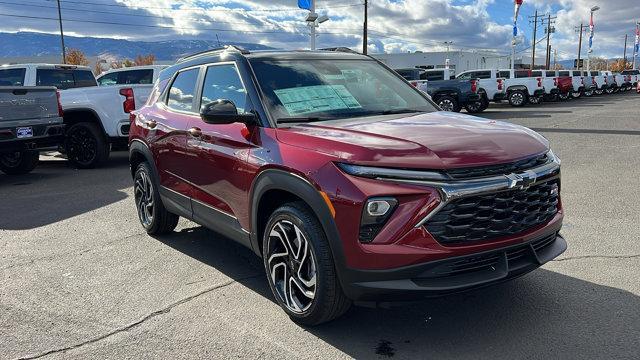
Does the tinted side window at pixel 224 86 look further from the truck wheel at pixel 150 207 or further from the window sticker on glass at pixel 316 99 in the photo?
the truck wheel at pixel 150 207

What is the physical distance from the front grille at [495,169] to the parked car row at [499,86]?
13.9 m

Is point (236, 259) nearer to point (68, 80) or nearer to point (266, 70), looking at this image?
point (266, 70)

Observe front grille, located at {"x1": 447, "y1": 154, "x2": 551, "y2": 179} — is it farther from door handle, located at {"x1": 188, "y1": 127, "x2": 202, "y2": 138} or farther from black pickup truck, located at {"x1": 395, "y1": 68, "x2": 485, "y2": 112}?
black pickup truck, located at {"x1": 395, "y1": 68, "x2": 485, "y2": 112}

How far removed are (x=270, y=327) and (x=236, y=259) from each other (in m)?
1.48

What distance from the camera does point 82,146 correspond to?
10.2 metres

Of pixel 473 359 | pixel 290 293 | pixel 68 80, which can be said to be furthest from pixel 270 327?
pixel 68 80

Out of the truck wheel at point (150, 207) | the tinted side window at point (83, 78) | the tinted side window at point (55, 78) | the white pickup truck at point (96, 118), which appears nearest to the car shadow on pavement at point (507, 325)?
the truck wheel at point (150, 207)

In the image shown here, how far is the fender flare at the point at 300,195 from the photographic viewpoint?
3025mm

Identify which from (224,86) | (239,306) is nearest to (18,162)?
(224,86)

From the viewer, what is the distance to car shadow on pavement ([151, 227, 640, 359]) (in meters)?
3.14

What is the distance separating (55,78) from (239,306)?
32.1 feet

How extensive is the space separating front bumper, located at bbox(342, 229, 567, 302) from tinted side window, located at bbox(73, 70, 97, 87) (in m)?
10.9

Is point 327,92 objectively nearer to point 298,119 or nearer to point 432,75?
point 298,119

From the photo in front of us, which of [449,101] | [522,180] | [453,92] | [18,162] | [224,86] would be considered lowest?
[18,162]
